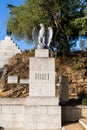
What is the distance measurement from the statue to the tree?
1166cm

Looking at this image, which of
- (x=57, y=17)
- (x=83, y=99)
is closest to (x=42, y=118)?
(x=83, y=99)

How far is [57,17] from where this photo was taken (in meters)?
25.7

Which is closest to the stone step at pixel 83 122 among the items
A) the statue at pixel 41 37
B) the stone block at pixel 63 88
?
the stone block at pixel 63 88

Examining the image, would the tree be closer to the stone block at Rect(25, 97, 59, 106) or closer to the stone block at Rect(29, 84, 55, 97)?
the stone block at Rect(29, 84, 55, 97)

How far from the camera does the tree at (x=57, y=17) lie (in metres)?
24.8

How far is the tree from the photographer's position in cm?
2483

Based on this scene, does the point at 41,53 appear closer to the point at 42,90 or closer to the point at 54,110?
the point at 42,90

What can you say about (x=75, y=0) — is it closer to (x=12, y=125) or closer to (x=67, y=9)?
(x=67, y=9)

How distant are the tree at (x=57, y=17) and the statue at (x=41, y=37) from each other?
1166cm

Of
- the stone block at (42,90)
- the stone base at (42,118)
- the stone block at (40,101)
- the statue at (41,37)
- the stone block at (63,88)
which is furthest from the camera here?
the stone block at (63,88)

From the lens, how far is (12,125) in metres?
12.1

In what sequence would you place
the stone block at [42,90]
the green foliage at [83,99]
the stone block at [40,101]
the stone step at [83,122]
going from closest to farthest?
the stone step at [83,122] < the stone block at [40,101] < the stone block at [42,90] < the green foliage at [83,99]

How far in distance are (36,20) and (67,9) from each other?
2.67 meters

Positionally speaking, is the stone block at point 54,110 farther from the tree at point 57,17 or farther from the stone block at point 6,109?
the tree at point 57,17
